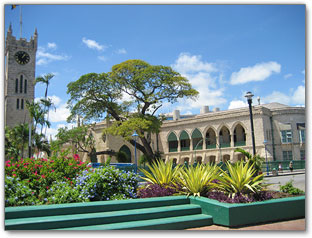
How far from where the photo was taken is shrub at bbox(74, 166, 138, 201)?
6.75 meters

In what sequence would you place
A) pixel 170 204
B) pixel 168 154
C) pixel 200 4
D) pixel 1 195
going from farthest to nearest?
pixel 168 154, pixel 200 4, pixel 170 204, pixel 1 195

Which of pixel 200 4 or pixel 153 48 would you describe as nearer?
pixel 200 4

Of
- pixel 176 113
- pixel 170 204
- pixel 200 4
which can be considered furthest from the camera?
pixel 176 113

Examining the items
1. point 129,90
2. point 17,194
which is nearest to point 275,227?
point 17,194

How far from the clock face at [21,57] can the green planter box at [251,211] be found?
43.6 m

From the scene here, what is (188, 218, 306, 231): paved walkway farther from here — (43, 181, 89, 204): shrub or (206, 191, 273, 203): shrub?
(43, 181, 89, 204): shrub

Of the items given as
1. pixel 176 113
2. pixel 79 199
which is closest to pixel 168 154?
pixel 176 113

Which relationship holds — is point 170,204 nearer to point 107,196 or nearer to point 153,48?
point 107,196

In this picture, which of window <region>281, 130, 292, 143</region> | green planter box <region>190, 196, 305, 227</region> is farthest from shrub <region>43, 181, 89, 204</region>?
window <region>281, 130, 292, 143</region>

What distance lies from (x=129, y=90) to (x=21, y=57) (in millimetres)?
26826

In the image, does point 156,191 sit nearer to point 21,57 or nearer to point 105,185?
point 105,185

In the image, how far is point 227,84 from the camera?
9508mm

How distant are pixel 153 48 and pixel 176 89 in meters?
17.0

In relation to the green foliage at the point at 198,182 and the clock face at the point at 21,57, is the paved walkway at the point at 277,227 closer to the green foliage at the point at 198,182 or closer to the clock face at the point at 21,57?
the green foliage at the point at 198,182
